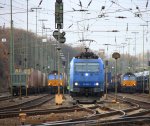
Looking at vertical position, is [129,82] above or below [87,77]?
below

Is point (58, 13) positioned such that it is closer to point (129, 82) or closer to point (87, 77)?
point (87, 77)

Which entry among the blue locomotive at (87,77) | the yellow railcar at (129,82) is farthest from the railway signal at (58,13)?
the yellow railcar at (129,82)

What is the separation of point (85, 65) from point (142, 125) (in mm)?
18322

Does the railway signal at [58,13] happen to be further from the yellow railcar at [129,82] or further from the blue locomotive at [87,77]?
the yellow railcar at [129,82]

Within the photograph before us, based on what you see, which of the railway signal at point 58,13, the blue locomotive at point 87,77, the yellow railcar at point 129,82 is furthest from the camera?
the yellow railcar at point 129,82

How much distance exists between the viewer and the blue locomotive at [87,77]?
108 feet

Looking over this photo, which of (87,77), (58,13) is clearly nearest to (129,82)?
(87,77)

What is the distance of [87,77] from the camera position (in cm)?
3341

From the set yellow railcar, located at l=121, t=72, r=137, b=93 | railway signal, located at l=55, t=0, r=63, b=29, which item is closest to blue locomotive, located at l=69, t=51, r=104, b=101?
railway signal, located at l=55, t=0, r=63, b=29

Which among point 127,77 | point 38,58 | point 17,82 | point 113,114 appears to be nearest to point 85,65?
point 113,114

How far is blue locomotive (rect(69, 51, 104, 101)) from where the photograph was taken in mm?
33000

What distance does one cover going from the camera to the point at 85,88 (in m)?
33.1

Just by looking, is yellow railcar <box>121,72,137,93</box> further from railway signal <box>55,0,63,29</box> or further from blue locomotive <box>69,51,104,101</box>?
railway signal <box>55,0,63,29</box>

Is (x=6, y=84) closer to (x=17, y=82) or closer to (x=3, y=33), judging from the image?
(x=3, y=33)
